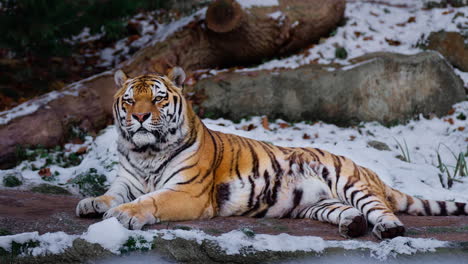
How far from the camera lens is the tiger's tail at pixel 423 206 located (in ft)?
13.9

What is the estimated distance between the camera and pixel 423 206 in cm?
428

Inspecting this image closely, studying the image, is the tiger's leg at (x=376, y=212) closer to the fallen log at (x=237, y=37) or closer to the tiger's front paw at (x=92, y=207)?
the tiger's front paw at (x=92, y=207)

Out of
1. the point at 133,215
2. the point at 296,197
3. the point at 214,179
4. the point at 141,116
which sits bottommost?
the point at 296,197

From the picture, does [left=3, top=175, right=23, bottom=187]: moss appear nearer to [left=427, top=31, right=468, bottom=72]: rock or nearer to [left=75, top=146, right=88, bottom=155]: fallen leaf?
[left=75, top=146, right=88, bottom=155]: fallen leaf

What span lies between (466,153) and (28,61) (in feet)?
25.0

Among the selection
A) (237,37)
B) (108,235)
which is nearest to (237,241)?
(108,235)

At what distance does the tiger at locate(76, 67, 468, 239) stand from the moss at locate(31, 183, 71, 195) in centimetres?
147

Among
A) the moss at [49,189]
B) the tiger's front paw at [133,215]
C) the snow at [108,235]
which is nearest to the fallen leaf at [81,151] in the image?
the moss at [49,189]

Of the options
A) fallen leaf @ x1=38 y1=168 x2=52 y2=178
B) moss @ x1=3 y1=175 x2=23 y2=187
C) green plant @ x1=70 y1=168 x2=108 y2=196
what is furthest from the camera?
fallen leaf @ x1=38 y1=168 x2=52 y2=178

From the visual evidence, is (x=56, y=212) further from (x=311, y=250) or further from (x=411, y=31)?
(x=411, y=31)

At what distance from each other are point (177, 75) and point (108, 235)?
1.53 m

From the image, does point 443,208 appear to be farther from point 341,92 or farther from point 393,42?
point 393,42

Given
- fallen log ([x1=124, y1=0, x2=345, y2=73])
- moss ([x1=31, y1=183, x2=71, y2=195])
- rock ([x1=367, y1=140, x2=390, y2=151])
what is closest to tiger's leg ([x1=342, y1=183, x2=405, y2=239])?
moss ([x1=31, y1=183, x2=71, y2=195])

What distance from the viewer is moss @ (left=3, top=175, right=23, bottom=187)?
5.26 meters
